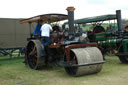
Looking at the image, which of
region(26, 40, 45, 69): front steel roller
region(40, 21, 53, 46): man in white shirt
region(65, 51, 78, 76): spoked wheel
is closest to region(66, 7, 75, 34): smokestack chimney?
region(65, 51, 78, 76): spoked wheel

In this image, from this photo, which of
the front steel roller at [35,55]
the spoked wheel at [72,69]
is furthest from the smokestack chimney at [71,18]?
the front steel roller at [35,55]

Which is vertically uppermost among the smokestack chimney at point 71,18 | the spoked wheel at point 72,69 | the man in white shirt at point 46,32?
the smokestack chimney at point 71,18

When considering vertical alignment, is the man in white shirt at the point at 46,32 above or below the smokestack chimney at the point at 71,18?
below

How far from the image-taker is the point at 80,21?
1054cm

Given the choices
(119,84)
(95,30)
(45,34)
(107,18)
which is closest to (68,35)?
(45,34)

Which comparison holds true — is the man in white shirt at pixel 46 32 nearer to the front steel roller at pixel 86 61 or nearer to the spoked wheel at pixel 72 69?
the spoked wheel at pixel 72 69

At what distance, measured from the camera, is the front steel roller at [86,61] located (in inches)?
188

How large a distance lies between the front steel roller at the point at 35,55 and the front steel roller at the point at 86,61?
127cm

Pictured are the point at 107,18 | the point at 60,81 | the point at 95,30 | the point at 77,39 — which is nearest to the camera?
the point at 60,81

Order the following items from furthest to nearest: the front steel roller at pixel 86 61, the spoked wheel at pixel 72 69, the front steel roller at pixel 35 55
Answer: the front steel roller at pixel 35 55, the spoked wheel at pixel 72 69, the front steel roller at pixel 86 61

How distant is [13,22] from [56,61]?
4703 millimetres

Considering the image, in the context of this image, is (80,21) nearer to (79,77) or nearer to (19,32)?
(19,32)

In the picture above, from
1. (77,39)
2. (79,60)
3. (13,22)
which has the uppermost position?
(13,22)

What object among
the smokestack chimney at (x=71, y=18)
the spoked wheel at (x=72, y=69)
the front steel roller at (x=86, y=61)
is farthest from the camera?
the smokestack chimney at (x=71, y=18)
